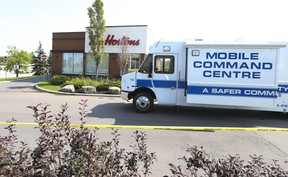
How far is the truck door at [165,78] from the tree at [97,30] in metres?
12.2

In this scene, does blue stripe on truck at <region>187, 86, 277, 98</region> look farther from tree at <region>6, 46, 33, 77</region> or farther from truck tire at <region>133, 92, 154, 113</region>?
tree at <region>6, 46, 33, 77</region>

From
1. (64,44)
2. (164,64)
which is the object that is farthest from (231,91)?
(64,44)

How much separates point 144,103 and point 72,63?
16.9 metres

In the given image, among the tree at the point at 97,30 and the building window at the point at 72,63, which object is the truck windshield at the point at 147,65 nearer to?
the tree at the point at 97,30

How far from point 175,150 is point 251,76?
4852 mm

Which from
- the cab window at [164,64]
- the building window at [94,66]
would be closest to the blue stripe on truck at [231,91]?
the cab window at [164,64]

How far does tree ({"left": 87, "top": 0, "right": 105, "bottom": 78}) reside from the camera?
2073 cm

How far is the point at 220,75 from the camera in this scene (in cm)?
890

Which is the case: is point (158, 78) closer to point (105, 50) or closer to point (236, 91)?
point (236, 91)

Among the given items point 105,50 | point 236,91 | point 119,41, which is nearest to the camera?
point 236,91

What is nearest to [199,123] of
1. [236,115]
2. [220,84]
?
[220,84]

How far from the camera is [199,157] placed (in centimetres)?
269

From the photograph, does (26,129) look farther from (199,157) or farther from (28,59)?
(28,59)

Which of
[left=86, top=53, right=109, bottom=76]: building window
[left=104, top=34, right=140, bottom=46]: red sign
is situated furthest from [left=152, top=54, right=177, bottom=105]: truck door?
[left=86, top=53, right=109, bottom=76]: building window
